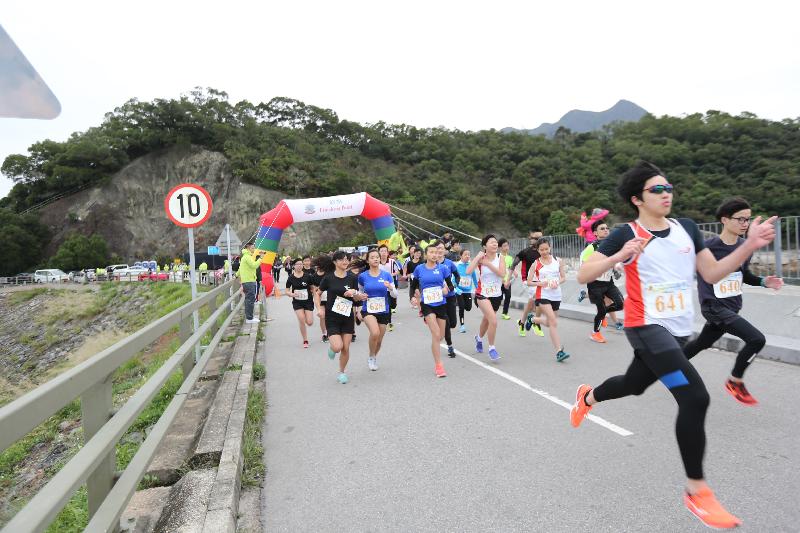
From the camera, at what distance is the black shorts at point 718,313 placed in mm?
4938

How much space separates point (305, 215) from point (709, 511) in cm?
1883

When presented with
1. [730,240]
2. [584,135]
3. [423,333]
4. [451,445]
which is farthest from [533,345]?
[584,135]

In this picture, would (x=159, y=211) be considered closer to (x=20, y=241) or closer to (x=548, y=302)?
(x=20, y=241)

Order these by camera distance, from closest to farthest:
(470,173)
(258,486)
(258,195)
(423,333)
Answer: (258,486), (423,333), (258,195), (470,173)

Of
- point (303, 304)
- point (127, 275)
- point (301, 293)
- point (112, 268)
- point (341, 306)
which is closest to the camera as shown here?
point (341, 306)

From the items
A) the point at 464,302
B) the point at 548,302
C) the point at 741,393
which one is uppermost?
the point at 548,302

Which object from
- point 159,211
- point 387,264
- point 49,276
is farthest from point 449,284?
point 159,211

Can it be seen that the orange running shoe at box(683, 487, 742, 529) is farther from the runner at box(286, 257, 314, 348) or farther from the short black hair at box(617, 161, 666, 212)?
the runner at box(286, 257, 314, 348)

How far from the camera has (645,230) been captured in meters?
3.34

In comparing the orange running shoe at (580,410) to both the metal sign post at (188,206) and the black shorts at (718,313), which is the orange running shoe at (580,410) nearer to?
the black shorts at (718,313)

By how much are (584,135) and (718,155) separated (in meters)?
26.4

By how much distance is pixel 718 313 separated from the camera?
5.01 m

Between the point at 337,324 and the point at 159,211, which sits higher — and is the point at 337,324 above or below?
below

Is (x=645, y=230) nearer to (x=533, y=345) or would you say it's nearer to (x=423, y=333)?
(x=533, y=345)
